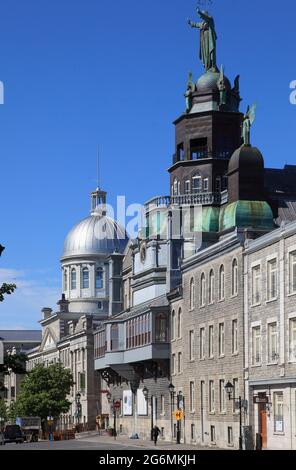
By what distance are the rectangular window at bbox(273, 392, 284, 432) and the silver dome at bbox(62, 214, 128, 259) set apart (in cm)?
9539

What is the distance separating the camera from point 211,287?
7181 cm

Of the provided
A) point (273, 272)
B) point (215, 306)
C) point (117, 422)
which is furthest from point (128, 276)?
point (273, 272)

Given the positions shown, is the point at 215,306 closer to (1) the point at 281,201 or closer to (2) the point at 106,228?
(1) the point at 281,201

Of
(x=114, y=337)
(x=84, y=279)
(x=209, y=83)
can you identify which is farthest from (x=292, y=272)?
(x=84, y=279)

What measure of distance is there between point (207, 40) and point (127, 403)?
3232 cm

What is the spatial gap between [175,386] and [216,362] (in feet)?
37.2

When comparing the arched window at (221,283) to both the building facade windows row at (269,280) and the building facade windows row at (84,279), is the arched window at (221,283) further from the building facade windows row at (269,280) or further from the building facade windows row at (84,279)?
the building facade windows row at (84,279)

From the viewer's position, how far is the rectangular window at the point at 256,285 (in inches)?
2469

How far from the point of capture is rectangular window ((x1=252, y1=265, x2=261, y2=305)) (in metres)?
62.7

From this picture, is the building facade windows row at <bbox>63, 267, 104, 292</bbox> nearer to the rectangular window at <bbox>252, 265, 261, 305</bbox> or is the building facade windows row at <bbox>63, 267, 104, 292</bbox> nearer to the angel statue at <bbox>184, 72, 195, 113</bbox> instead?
the angel statue at <bbox>184, 72, 195, 113</bbox>

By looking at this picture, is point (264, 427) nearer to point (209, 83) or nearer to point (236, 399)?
point (236, 399)

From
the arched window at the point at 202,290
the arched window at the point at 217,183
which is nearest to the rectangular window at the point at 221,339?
the arched window at the point at 202,290

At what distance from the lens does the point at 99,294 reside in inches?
6029

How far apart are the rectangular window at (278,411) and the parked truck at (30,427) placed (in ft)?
146
